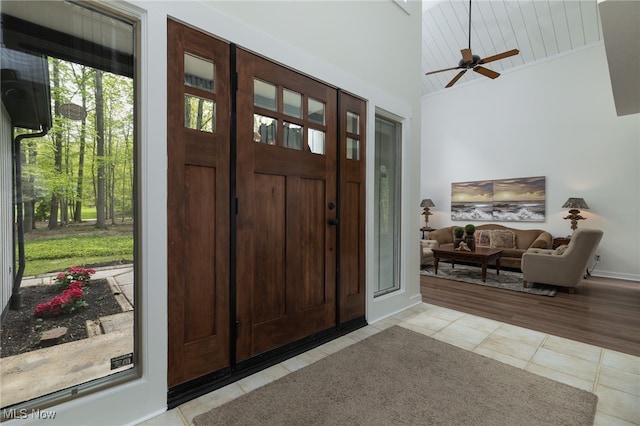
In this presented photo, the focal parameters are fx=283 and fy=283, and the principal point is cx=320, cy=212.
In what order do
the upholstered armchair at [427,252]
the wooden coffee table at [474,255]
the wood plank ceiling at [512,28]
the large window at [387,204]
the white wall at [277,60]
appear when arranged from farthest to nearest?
1. the upholstered armchair at [427,252]
2. the wood plank ceiling at [512,28]
3. the wooden coffee table at [474,255]
4. the large window at [387,204]
5. the white wall at [277,60]

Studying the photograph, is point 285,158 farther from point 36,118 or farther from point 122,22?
point 36,118

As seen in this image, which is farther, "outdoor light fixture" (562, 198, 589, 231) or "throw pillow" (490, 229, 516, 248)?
"throw pillow" (490, 229, 516, 248)

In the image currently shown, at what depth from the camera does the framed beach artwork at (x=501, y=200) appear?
5898 millimetres

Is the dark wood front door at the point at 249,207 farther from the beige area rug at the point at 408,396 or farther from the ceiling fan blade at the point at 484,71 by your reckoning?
the ceiling fan blade at the point at 484,71

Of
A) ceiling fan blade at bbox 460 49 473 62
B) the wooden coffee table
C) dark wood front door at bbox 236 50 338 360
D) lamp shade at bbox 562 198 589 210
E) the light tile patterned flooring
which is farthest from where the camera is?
lamp shade at bbox 562 198 589 210

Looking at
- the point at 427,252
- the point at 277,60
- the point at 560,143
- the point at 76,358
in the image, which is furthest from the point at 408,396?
the point at 560,143

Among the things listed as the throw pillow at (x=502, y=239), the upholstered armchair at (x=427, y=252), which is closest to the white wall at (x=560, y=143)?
the throw pillow at (x=502, y=239)

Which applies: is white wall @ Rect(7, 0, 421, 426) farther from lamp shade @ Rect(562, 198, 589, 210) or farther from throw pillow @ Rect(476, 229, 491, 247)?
lamp shade @ Rect(562, 198, 589, 210)

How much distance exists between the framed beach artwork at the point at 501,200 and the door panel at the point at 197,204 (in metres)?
6.48

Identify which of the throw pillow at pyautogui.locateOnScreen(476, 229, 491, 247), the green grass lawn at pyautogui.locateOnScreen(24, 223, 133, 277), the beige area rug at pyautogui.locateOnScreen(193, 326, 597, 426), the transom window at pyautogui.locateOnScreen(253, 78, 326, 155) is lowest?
the beige area rug at pyautogui.locateOnScreen(193, 326, 597, 426)

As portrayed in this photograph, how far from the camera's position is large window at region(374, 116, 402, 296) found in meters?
3.12

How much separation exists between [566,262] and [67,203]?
17.9 ft

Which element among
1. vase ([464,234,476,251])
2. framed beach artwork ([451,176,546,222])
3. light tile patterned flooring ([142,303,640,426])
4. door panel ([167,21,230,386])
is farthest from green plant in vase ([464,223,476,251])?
door panel ([167,21,230,386])

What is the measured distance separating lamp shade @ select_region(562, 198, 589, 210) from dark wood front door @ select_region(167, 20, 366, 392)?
16.2 ft
